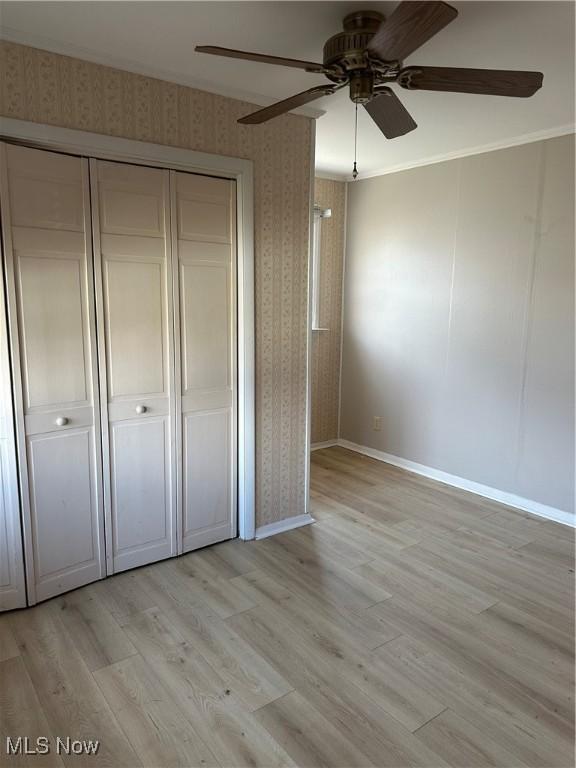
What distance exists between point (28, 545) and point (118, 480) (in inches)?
19.4

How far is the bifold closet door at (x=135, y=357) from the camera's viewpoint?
2518 mm

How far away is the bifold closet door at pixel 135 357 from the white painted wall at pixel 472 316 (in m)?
2.26

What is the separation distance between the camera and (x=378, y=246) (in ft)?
14.9

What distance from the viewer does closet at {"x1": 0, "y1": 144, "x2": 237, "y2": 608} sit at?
233 centimetres

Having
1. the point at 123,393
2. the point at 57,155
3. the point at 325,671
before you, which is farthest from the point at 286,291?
the point at 325,671

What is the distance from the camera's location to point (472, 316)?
12.7 ft

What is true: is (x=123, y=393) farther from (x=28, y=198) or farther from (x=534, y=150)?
(x=534, y=150)

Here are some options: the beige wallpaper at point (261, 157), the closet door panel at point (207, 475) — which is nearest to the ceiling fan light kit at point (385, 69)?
the beige wallpaper at point (261, 157)

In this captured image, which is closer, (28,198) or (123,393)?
(28,198)

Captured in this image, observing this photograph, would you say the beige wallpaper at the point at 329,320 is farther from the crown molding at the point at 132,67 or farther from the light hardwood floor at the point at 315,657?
the light hardwood floor at the point at 315,657

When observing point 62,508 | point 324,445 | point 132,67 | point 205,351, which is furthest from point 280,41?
point 324,445

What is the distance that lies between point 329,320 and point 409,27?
3.53 m

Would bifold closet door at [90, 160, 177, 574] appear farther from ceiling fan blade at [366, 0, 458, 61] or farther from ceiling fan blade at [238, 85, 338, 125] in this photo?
ceiling fan blade at [366, 0, 458, 61]

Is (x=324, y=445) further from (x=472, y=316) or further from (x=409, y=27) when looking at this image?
(x=409, y=27)
